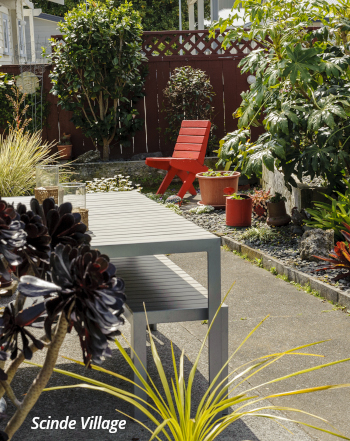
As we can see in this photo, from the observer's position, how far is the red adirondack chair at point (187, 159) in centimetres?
707

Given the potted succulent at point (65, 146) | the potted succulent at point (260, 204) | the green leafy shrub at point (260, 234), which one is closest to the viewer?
the green leafy shrub at point (260, 234)

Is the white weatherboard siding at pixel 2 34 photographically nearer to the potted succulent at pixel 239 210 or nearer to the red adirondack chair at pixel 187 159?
the red adirondack chair at pixel 187 159

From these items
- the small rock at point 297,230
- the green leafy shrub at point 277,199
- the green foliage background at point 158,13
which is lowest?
the small rock at point 297,230

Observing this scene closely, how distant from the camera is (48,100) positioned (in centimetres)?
934

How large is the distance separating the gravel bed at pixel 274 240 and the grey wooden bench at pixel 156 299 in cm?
149

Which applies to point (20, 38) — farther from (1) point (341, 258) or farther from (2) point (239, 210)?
(1) point (341, 258)

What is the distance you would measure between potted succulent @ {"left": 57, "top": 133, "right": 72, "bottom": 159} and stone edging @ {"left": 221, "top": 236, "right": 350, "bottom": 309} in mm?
4697

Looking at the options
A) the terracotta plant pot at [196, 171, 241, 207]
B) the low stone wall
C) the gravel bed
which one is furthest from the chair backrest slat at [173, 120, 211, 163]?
the low stone wall

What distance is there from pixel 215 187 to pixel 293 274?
260 centimetres

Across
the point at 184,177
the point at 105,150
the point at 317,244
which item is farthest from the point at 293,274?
the point at 105,150

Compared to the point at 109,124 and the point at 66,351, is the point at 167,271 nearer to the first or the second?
the point at 66,351

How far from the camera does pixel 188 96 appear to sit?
873 cm

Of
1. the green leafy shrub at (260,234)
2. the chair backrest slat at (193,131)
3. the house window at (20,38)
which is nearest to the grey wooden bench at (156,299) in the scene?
the green leafy shrub at (260,234)

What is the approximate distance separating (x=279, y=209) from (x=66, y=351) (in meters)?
3.02
